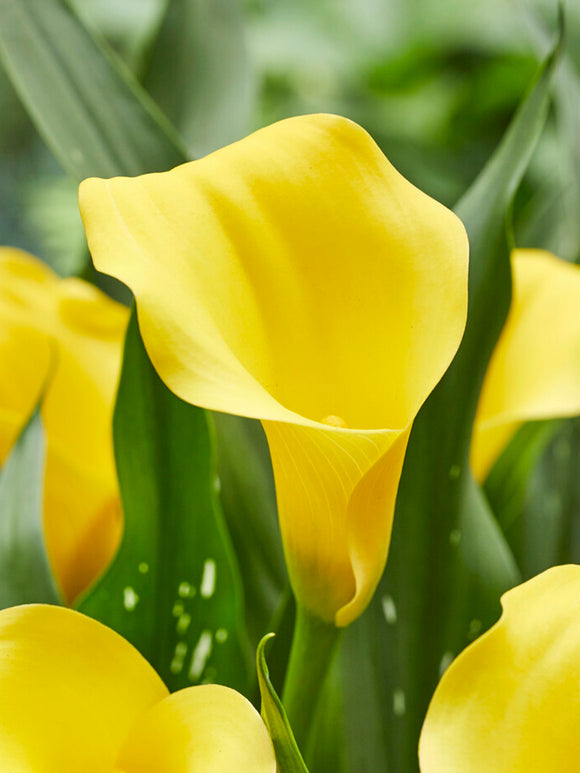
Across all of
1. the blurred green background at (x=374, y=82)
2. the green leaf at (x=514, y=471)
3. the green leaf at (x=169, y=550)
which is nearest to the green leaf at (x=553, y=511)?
the green leaf at (x=514, y=471)

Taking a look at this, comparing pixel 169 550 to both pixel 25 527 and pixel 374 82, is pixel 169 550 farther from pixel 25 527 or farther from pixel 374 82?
pixel 374 82

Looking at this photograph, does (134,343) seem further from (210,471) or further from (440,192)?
(440,192)

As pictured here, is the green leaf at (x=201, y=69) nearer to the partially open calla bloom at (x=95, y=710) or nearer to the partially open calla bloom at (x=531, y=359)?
the partially open calla bloom at (x=531, y=359)

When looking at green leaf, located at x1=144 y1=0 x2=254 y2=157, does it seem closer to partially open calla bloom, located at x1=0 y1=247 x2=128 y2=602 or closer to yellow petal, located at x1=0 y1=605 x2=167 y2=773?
partially open calla bloom, located at x1=0 y1=247 x2=128 y2=602

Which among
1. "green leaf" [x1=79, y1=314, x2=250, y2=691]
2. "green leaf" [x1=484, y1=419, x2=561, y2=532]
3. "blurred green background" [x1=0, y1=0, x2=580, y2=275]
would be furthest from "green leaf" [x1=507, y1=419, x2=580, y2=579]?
"blurred green background" [x1=0, y1=0, x2=580, y2=275]

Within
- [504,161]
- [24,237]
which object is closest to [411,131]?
[24,237]
